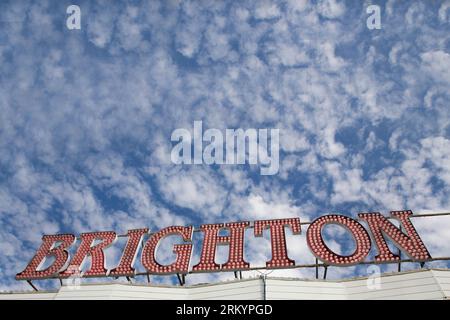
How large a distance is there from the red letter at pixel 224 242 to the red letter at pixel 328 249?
13.7 feet

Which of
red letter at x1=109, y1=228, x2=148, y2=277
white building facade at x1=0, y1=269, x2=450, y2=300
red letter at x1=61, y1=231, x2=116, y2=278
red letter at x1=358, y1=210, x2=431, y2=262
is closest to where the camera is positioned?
white building facade at x1=0, y1=269, x2=450, y2=300

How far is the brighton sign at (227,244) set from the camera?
21922 millimetres

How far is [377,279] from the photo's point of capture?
64.1ft

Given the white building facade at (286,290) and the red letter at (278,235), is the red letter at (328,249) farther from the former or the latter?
the white building facade at (286,290)

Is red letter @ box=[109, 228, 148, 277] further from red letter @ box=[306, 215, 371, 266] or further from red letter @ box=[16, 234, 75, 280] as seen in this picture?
red letter @ box=[306, 215, 371, 266]

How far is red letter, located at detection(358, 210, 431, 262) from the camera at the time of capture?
21297 mm

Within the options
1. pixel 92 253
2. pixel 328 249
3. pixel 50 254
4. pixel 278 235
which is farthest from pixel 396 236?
pixel 50 254

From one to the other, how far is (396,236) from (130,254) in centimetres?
1647

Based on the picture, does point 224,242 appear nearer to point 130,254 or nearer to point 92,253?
point 130,254

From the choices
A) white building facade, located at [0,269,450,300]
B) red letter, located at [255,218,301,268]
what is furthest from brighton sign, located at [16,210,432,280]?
white building facade, located at [0,269,450,300]

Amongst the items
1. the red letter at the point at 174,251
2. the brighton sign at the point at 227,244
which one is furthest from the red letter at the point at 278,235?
the red letter at the point at 174,251

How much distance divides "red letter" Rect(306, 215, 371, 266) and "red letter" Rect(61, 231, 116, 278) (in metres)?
13.0

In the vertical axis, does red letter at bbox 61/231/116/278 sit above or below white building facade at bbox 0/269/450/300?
above
